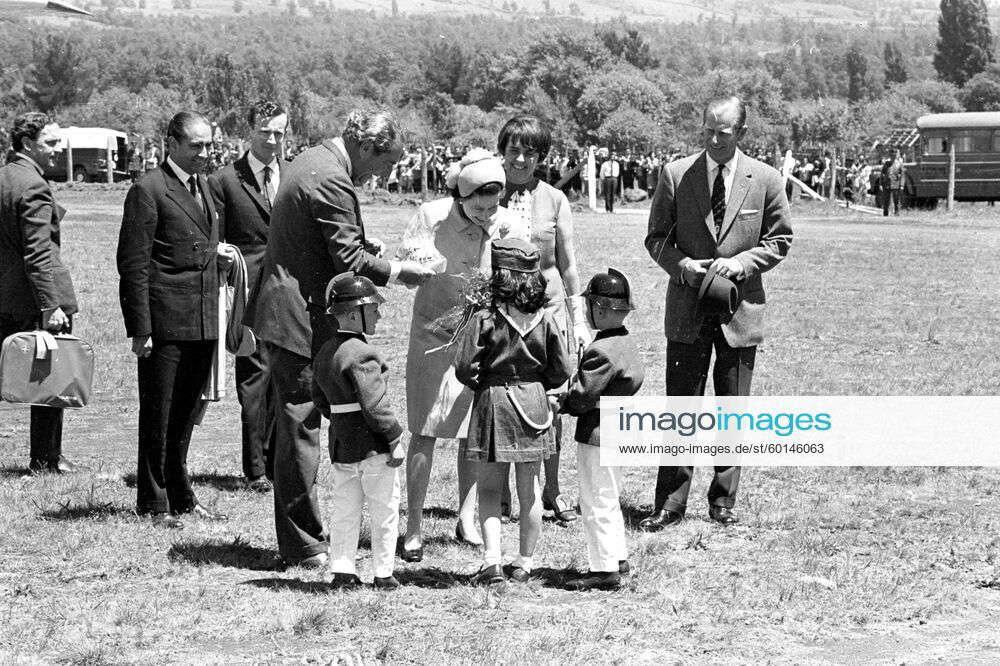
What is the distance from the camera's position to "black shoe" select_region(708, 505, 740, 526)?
24.1ft

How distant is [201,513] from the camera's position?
7398 millimetres

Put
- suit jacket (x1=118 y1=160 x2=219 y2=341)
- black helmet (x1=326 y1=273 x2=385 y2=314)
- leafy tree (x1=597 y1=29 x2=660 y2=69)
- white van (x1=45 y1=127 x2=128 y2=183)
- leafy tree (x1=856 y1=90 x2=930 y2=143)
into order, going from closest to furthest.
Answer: black helmet (x1=326 y1=273 x2=385 y2=314) < suit jacket (x1=118 y1=160 x2=219 y2=341) < white van (x1=45 y1=127 x2=128 y2=183) < leafy tree (x1=856 y1=90 x2=930 y2=143) < leafy tree (x1=597 y1=29 x2=660 y2=69)

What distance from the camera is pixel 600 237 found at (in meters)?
29.3

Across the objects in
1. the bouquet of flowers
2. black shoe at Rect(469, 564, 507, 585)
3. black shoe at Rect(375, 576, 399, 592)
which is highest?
the bouquet of flowers

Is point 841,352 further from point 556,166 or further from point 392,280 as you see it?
point 556,166

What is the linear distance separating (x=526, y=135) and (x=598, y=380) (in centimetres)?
154

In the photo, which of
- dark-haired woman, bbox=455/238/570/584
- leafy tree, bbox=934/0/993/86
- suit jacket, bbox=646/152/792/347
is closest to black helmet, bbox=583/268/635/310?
dark-haired woman, bbox=455/238/570/584

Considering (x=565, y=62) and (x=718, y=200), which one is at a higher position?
(x=565, y=62)

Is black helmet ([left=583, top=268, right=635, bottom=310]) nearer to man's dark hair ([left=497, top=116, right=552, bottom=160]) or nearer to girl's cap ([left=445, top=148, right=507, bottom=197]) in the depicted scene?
girl's cap ([left=445, top=148, right=507, bottom=197])

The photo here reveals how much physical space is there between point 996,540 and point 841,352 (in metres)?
6.73

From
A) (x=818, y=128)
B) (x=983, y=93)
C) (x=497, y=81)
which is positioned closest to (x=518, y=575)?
(x=818, y=128)

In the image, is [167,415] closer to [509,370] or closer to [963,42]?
[509,370]

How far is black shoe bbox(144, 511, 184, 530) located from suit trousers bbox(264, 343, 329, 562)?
910mm

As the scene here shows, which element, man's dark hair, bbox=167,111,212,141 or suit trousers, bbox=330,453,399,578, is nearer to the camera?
suit trousers, bbox=330,453,399,578
